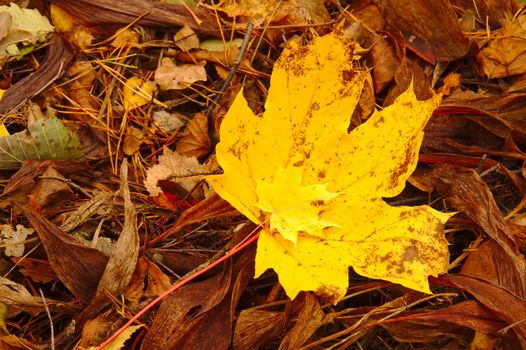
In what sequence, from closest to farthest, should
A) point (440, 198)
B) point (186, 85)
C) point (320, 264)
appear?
1. point (320, 264)
2. point (440, 198)
3. point (186, 85)

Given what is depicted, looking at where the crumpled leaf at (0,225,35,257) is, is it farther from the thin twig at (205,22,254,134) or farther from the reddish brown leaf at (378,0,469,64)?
the reddish brown leaf at (378,0,469,64)

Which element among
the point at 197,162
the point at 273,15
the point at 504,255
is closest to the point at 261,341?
the point at 197,162

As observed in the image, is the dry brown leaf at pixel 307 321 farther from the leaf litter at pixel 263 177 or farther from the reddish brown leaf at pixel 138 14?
the reddish brown leaf at pixel 138 14

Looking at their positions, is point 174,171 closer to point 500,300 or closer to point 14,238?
point 14,238

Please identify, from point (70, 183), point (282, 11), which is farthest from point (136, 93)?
point (282, 11)

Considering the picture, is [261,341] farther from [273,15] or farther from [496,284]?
[273,15]

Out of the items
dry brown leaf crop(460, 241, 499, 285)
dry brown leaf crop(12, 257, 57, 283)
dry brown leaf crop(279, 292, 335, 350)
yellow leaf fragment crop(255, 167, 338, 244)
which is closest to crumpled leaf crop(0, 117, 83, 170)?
dry brown leaf crop(12, 257, 57, 283)
